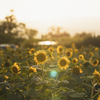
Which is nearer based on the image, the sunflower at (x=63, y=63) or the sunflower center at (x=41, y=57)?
the sunflower center at (x=41, y=57)

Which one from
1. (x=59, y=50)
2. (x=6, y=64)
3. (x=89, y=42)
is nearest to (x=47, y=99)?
(x=6, y=64)

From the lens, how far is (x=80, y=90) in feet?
7.54

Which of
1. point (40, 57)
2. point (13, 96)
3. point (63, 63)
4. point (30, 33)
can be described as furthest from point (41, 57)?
point (30, 33)

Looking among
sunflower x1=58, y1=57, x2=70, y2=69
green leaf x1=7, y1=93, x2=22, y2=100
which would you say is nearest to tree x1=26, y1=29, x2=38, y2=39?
sunflower x1=58, y1=57, x2=70, y2=69

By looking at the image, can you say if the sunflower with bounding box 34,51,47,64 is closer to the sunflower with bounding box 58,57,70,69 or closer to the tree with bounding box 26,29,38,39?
the sunflower with bounding box 58,57,70,69

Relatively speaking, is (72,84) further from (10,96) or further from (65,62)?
(10,96)

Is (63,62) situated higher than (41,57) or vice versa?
(41,57)

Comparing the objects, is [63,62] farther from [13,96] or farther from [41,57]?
[13,96]

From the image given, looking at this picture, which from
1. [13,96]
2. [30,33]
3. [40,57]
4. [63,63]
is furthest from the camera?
[30,33]

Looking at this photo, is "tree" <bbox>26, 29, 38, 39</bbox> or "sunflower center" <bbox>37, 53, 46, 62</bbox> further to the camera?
"tree" <bbox>26, 29, 38, 39</bbox>

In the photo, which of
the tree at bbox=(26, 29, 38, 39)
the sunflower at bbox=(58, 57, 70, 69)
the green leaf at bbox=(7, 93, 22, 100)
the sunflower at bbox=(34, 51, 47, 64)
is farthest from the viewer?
the tree at bbox=(26, 29, 38, 39)

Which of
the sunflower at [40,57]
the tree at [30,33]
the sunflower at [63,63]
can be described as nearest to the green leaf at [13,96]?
the sunflower at [40,57]

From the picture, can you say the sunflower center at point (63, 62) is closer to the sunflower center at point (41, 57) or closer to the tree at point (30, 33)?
the sunflower center at point (41, 57)

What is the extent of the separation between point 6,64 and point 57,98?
1205mm
